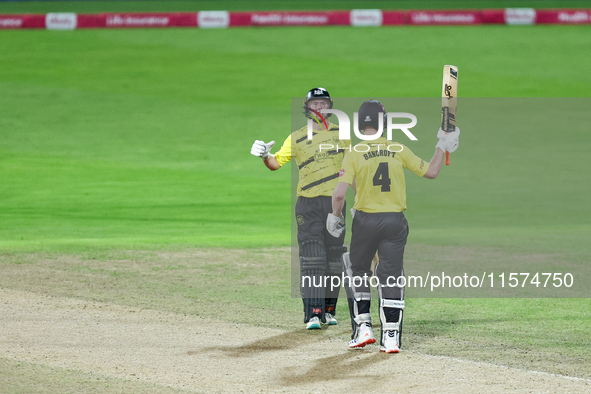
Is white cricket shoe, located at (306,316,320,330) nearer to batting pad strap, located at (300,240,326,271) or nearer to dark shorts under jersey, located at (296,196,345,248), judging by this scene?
batting pad strap, located at (300,240,326,271)

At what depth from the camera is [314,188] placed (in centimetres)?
887

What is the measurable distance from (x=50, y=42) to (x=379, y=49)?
13.7 meters

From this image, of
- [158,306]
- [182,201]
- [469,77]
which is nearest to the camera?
[158,306]

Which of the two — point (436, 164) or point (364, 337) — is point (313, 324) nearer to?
point (364, 337)

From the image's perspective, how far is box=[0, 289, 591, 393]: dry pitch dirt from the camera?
22.3ft

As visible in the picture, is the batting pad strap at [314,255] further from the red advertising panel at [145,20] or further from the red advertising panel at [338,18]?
the red advertising panel at [145,20]

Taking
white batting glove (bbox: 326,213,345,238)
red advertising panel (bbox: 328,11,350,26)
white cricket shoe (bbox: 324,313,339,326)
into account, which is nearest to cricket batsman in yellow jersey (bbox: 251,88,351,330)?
white cricket shoe (bbox: 324,313,339,326)

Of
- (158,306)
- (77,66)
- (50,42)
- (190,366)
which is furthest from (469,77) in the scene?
(190,366)

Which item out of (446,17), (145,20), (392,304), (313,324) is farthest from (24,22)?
(392,304)

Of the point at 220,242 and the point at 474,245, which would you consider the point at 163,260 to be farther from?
the point at 474,245

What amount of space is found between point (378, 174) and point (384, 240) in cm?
60

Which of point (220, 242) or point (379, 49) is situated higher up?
point (379, 49)

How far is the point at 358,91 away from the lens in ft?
95.7

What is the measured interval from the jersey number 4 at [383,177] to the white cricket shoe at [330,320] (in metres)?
1.97
